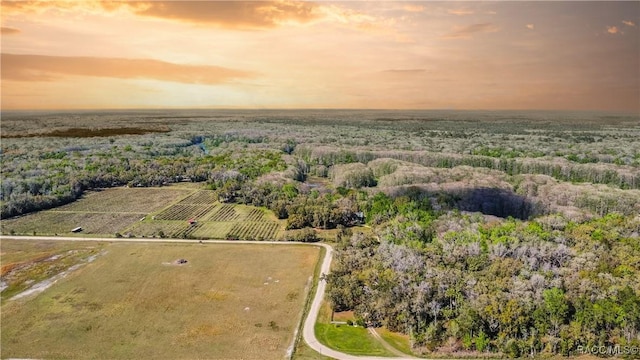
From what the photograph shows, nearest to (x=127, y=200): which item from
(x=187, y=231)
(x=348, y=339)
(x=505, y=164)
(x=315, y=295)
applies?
(x=187, y=231)

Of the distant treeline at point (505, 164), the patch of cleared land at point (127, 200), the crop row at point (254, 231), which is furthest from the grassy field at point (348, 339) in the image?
the distant treeline at point (505, 164)

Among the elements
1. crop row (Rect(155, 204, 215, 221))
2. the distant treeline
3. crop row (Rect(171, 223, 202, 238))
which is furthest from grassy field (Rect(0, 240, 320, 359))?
the distant treeline

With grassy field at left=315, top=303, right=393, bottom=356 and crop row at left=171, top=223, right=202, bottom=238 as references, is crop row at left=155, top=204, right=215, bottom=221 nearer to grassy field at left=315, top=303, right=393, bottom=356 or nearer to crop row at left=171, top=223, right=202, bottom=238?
crop row at left=171, top=223, right=202, bottom=238

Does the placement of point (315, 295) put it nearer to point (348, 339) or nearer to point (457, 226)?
point (348, 339)

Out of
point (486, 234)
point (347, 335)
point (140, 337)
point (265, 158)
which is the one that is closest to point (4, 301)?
point (140, 337)

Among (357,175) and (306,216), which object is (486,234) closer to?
(306,216)
